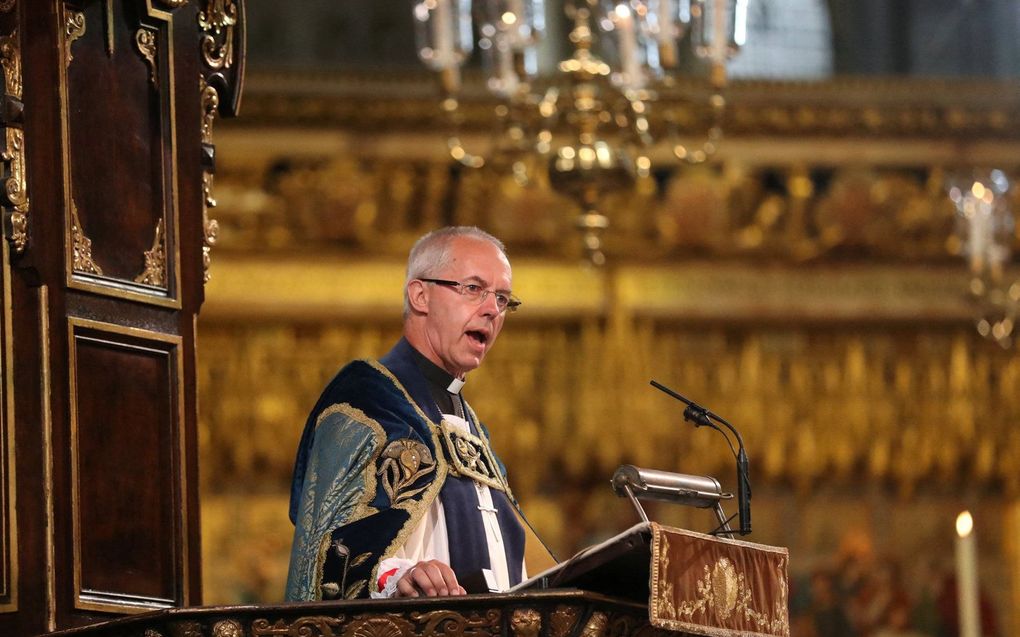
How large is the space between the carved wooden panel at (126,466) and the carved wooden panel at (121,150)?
0.15 meters

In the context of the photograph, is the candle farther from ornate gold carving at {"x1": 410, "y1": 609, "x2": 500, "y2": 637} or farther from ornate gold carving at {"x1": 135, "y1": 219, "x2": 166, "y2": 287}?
ornate gold carving at {"x1": 135, "y1": 219, "x2": 166, "y2": 287}

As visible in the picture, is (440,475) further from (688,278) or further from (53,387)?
(688,278)

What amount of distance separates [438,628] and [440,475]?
3.40ft

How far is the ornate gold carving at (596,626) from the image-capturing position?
4.20m

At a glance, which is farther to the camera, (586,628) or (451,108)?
(451,108)

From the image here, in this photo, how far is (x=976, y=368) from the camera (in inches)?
480

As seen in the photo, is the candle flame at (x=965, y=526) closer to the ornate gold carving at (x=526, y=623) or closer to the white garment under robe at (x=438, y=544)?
the white garment under robe at (x=438, y=544)

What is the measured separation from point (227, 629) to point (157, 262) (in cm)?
148

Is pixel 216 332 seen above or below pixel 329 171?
below

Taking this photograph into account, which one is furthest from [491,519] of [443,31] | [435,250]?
[443,31]

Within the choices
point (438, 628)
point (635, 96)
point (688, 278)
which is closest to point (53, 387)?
point (438, 628)

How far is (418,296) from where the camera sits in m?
5.50

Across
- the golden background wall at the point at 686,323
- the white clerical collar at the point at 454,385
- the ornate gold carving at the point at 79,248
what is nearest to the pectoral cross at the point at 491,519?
the white clerical collar at the point at 454,385

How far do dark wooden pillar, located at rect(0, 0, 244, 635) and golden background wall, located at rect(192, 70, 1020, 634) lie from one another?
615cm
